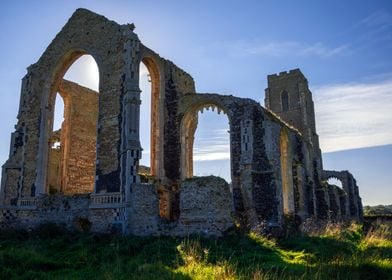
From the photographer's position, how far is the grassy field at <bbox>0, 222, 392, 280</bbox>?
691 cm

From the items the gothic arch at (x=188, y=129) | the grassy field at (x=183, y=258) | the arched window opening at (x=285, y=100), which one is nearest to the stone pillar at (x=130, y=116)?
the grassy field at (x=183, y=258)

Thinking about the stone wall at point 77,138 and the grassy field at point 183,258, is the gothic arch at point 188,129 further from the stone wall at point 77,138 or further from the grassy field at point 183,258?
the grassy field at point 183,258

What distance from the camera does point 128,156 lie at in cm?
1325

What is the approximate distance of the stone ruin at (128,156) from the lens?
12.7 m

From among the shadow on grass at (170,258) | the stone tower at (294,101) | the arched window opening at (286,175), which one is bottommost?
the shadow on grass at (170,258)

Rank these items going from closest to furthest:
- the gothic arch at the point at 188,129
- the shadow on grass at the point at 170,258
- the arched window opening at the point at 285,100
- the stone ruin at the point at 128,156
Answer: the shadow on grass at the point at 170,258
the stone ruin at the point at 128,156
the gothic arch at the point at 188,129
the arched window opening at the point at 285,100

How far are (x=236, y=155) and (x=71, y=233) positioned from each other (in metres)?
7.03

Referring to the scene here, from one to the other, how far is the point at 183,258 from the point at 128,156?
6111 millimetres

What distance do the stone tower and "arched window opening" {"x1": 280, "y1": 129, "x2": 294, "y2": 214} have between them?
1753 cm

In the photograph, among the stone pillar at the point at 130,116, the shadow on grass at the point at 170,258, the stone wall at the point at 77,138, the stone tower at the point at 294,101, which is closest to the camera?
the shadow on grass at the point at 170,258

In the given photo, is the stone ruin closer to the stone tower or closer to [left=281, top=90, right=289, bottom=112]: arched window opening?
the stone tower

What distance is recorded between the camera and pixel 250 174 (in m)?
15.2

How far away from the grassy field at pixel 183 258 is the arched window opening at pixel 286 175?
541 cm

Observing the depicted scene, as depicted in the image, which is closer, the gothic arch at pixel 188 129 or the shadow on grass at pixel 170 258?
the shadow on grass at pixel 170 258
